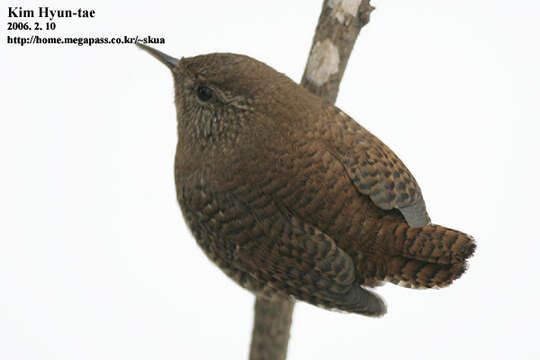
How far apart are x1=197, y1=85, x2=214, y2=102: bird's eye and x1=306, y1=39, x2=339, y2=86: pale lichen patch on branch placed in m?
0.74

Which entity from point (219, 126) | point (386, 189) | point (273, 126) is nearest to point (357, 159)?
point (386, 189)

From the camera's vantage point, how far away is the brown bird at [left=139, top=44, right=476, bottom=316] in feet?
8.53

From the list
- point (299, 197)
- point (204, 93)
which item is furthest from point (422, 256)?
point (204, 93)

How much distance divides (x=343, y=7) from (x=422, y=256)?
52.9 inches

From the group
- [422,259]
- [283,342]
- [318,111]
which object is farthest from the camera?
[283,342]

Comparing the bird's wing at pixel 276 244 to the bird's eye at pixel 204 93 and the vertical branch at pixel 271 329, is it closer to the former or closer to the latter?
the bird's eye at pixel 204 93

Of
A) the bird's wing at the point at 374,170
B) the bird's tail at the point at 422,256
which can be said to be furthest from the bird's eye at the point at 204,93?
the bird's tail at the point at 422,256

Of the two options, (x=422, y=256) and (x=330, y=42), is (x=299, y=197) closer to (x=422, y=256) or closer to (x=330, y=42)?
(x=422, y=256)

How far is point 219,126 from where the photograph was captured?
8.84 ft

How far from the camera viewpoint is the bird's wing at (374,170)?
2.64 meters

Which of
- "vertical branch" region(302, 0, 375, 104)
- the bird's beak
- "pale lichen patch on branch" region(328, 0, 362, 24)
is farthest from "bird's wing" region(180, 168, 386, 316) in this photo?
"pale lichen patch on branch" region(328, 0, 362, 24)

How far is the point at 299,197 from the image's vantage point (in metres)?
2.61

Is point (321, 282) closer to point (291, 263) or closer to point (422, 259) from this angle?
point (291, 263)

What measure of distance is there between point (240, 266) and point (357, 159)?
0.64m
